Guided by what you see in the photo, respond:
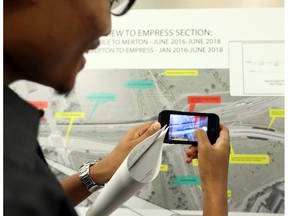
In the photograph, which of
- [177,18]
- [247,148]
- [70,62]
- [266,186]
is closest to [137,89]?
[177,18]

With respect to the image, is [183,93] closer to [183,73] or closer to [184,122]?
[183,73]

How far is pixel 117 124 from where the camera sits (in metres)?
1.13

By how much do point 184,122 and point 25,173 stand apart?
22.8 inches

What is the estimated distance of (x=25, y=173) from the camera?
31 centimetres

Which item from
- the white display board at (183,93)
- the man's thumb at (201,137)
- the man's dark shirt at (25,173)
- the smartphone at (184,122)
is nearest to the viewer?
the man's dark shirt at (25,173)

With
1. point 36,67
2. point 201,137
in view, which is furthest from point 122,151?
point 36,67

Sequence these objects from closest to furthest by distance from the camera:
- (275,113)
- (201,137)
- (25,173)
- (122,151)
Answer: (25,173) → (201,137) → (122,151) → (275,113)

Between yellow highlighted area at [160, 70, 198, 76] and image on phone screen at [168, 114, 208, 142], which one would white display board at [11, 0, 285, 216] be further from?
image on phone screen at [168, 114, 208, 142]

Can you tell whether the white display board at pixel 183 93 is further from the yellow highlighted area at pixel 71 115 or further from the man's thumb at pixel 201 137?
the man's thumb at pixel 201 137

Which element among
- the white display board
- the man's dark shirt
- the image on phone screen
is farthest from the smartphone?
the man's dark shirt

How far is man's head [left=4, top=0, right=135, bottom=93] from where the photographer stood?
1.19 feet

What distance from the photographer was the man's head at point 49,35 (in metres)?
0.36

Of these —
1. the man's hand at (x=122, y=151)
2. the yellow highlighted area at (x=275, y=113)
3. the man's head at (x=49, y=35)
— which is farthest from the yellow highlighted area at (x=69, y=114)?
the man's head at (x=49, y=35)

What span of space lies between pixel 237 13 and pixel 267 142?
1.48ft
